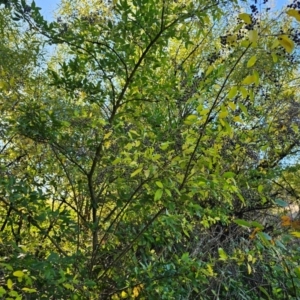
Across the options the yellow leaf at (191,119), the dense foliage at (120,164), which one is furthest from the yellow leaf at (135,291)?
the yellow leaf at (191,119)

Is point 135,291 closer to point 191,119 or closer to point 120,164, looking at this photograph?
point 120,164

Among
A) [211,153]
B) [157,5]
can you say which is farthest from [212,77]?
[211,153]

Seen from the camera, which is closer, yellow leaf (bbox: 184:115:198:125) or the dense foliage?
yellow leaf (bbox: 184:115:198:125)

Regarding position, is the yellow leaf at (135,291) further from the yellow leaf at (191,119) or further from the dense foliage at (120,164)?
the yellow leaf at (191,119)

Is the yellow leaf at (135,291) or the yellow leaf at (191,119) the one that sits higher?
the yellow leaf at (191,119)

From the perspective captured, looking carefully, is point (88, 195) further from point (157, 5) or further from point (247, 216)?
point (247, 216)

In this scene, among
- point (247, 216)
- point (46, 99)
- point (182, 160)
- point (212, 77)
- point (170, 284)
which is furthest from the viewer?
point (247, 216)

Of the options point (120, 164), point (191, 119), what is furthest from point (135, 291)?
point (191, 119)

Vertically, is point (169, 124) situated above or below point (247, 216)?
above

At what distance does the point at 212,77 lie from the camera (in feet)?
5.98

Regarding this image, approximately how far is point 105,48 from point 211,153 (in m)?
0.71

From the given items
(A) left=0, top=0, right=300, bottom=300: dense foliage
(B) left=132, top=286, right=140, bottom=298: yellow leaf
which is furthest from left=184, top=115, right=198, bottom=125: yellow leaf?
(B) left=132, top=286, right=140, bottom=298: yellow leaf

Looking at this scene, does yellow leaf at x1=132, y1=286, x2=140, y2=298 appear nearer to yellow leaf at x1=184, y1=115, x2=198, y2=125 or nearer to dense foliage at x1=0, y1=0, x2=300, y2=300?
dense foliage at x1=0, y1=0, x2=300, y2=300

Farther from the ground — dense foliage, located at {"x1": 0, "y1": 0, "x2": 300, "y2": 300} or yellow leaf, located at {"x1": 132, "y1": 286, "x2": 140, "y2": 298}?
dense foliage, located at {"x1": 0, "y1": 0, "x2": 300, "y2": 300}
